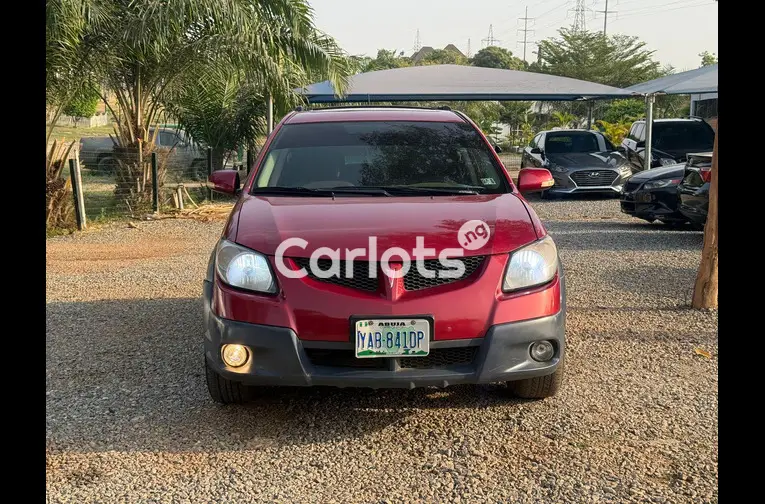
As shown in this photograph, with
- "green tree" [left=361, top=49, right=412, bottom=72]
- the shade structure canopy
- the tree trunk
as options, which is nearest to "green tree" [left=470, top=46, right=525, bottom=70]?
"green tree" [left=361, top=49, right=412, bottom=72]

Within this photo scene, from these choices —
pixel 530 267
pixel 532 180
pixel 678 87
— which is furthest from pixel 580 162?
pixel 530 267

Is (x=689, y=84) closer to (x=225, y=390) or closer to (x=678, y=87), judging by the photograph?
(x=678, y=87)

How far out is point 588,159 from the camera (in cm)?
1680

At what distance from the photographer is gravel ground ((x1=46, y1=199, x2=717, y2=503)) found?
3.32 m

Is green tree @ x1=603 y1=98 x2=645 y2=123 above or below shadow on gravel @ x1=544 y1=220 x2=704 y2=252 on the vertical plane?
above

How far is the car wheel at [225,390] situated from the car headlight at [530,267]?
148 centimetres

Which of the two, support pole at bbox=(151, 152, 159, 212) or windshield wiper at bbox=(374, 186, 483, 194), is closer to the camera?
windshield wiper at bbox=(374, 186, 483, 194)

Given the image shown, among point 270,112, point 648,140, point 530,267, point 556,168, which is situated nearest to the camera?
point 530,267

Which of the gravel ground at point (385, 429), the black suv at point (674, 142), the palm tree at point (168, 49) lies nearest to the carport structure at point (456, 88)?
the black suv at point (674, 142)

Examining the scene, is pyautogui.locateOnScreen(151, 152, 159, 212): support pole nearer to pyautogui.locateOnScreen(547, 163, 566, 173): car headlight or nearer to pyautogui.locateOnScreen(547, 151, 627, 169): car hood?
pyautogui.locateOnScreen(547, 163, 566, 173): car headlight

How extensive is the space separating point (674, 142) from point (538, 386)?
51.6 ft

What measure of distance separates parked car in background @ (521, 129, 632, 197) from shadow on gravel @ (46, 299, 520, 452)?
12234mm
